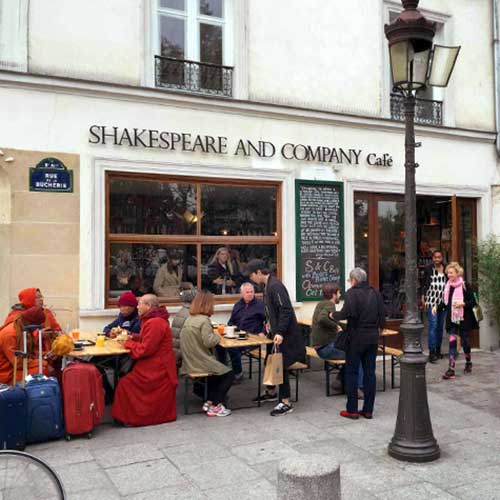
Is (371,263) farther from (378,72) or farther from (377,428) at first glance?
(377,428)

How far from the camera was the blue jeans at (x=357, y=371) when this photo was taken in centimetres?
638

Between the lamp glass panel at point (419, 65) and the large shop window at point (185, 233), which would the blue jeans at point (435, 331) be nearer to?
the large shop window at point (185, 233)

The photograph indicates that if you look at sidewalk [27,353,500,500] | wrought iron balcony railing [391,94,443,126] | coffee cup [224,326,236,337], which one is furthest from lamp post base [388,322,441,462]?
wrought iron balcony railing [391,94,443,126]

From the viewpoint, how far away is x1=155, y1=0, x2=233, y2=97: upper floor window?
8.75m

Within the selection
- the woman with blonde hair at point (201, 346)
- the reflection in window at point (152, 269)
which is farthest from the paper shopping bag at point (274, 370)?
the reflection in window at point (152, 269)

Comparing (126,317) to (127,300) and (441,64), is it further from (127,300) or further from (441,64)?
(441,64)

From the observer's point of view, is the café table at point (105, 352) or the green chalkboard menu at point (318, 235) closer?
the café table at point (105, 352)

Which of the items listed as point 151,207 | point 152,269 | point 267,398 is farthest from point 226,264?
point 267,398

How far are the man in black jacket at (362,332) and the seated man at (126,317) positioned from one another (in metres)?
2.71

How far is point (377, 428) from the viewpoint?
20.2 feet

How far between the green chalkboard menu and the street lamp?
13.4 ft

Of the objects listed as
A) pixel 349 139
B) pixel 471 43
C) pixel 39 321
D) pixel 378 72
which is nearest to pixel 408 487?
pixel 39 321

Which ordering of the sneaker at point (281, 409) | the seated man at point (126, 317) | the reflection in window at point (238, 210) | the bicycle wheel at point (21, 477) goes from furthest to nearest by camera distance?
the reflection in window at point (238, 210) → the seated man at point (126, 317) → the sneaker at point (281, 409) → the bicycle wheel at point (21, 477)

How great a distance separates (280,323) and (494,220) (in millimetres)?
6880
